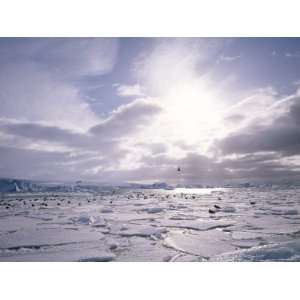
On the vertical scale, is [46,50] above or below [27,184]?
above

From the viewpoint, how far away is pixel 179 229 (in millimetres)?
4637

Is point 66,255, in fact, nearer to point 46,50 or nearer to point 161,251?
point 161,251

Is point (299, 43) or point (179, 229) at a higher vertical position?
point (299, 43)

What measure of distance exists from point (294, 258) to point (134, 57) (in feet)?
13.8

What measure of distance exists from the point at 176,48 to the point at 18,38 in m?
2.81

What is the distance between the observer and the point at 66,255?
3.30 meters

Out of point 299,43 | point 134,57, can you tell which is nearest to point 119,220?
point 134,57

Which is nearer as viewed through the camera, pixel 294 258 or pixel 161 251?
pixel 294 258

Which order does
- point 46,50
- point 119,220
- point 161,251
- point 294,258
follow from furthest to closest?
point 119,220, point 46,50, point 161,251, point 294,258
